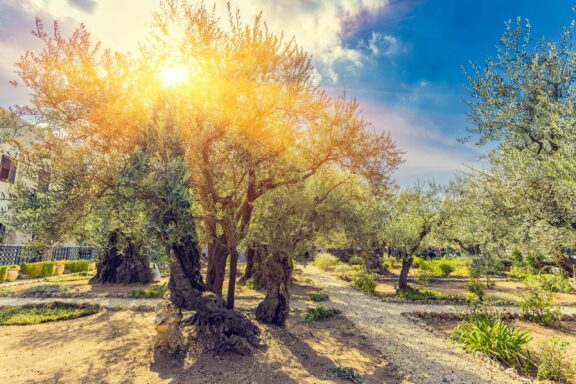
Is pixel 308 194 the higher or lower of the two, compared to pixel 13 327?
higher

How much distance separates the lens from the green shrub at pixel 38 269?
20.6 m

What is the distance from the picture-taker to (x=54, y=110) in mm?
8195

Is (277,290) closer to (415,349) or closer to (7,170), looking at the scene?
(415,349)

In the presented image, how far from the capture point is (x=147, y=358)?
23.5ft

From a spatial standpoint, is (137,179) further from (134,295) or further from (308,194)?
(134,295)

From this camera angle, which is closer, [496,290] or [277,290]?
[277,290]

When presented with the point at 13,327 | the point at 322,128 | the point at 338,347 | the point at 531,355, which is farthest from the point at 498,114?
the point at 13,327

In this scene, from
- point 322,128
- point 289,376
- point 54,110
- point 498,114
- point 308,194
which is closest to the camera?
point 289,376

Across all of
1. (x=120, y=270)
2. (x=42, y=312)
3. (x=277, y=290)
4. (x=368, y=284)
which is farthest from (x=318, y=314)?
Result: (x=120, y=270)

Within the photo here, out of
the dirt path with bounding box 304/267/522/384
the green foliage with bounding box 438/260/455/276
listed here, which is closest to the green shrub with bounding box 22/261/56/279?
the dirt path with bounding box 304/267/522/384

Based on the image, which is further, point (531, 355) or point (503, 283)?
point (503, 283)

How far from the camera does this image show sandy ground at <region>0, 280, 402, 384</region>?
6297 millimetres

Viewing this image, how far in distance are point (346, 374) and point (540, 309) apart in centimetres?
→ 1142

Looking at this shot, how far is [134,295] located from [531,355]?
637 inches
